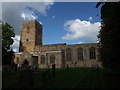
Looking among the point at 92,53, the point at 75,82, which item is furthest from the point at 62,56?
the point at 75,82

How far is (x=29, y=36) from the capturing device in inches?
2314

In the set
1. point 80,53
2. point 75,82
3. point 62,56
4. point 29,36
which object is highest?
point 29,36

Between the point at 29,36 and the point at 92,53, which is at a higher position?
the point at 29,36

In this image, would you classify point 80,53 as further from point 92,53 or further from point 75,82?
point 75,82

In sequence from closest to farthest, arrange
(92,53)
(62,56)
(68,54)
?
(62,56) < (92,53) < (68,54)

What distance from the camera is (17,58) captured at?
48.0m

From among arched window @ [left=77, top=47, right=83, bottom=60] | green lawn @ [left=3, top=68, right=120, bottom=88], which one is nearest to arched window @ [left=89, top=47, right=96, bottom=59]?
arched window @ [left=77, top=47, right=83, bottom=60]

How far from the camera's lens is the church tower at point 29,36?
5788cm

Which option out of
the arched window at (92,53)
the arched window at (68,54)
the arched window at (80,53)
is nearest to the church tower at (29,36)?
the arched window at (68,54)

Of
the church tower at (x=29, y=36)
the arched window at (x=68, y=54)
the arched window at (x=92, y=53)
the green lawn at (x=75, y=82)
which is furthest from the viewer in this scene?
the church tower at (x=29, y=36)

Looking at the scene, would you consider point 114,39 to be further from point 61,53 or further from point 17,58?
point 17,58

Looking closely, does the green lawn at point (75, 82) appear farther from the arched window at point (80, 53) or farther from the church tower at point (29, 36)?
the church tower at point (29, 36)

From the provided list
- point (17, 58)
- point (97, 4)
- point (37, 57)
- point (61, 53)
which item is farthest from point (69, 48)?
point (97, 4)

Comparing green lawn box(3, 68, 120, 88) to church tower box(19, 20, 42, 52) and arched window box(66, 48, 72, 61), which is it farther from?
church tower box(19, 20, 42, 52)
